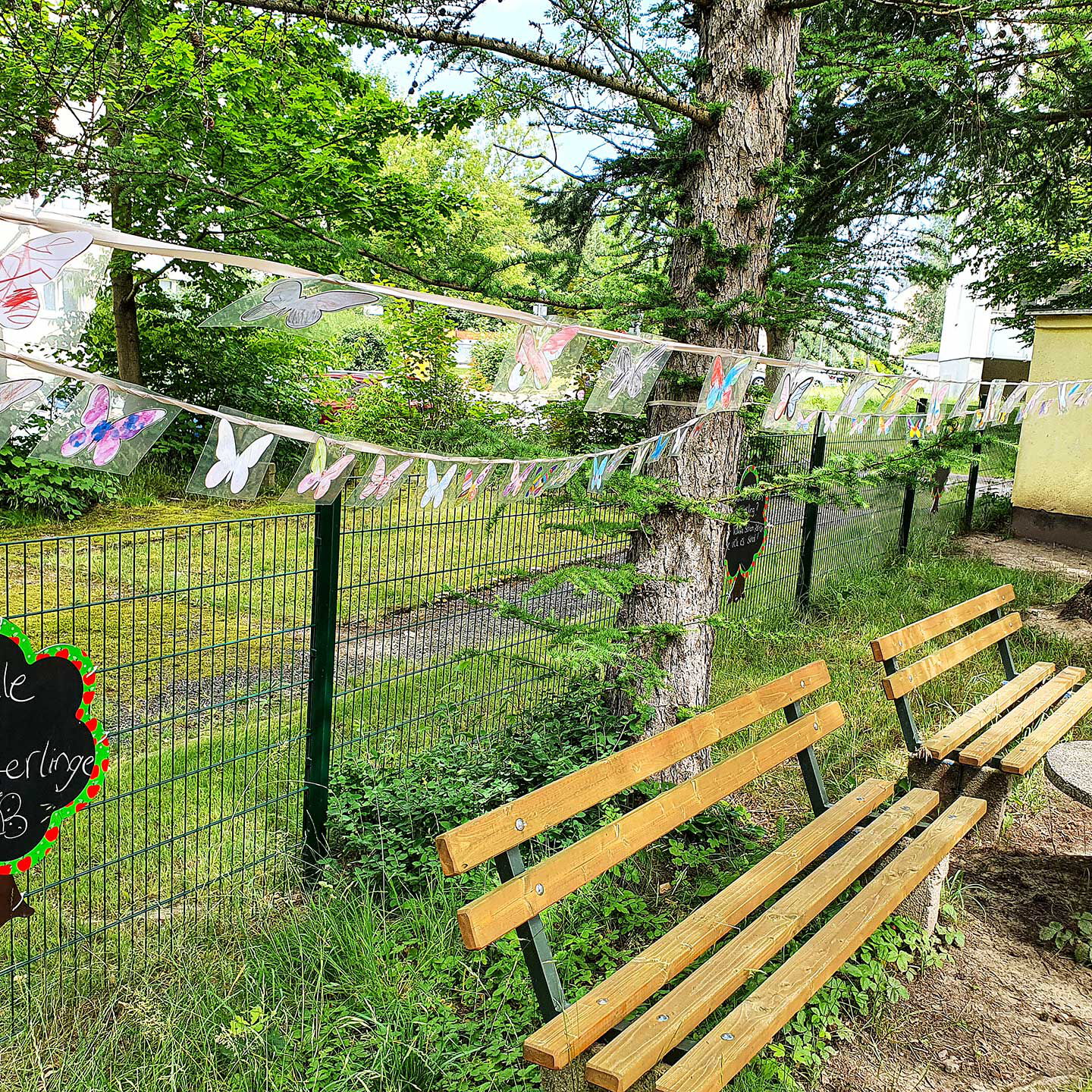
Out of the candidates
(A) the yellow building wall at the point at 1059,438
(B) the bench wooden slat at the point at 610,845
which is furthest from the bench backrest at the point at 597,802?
(A) the yellow building wall at the point at 1059,438

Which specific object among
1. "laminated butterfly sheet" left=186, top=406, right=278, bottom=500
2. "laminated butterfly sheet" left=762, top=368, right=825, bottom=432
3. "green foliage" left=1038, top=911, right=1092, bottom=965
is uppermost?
"laminated butterfly sheet" left=762, top=368, right=825, bottom=432

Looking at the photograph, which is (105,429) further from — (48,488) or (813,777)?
(48,488)

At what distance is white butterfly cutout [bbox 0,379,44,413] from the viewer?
1.83m

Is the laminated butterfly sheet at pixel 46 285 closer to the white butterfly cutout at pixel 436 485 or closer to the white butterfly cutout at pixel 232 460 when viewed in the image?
the white butterfly cutout at pixel 232 460

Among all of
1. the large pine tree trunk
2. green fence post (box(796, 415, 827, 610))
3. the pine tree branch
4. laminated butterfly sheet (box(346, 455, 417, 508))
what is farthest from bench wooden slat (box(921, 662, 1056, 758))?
the pine tree branch

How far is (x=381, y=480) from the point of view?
9.05 feet

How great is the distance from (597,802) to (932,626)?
8.71 feet

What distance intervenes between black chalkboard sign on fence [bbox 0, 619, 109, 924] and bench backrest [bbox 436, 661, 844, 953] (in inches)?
60.8

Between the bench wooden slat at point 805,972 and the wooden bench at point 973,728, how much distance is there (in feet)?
0.95

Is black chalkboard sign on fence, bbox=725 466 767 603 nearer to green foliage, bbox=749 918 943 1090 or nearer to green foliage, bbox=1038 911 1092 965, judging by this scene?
green foliage, bbox=1038 911 1092 965

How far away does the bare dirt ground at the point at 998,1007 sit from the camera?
2.70m

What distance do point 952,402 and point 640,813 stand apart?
353cm

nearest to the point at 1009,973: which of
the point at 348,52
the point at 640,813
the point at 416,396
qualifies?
the point at 640,813

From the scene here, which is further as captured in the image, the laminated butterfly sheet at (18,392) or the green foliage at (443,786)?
the green foliage at (443,786)
